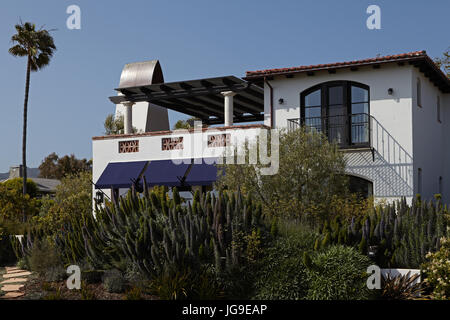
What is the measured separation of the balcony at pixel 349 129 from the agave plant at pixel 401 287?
11.3 metres

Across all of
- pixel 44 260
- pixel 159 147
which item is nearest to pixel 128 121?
pixel 159 147

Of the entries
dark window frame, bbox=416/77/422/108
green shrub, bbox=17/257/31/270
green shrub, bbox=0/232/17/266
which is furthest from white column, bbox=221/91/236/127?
green shrub, bbox=17/257/31/270

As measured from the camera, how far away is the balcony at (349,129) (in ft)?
75.6

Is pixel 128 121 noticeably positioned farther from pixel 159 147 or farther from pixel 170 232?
pixel 170 232

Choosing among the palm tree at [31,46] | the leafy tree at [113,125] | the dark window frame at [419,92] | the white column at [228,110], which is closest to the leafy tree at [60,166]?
the palm tree at [31,46]

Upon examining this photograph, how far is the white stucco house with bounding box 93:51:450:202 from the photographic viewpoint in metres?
22.6

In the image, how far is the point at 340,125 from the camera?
76.6 ft

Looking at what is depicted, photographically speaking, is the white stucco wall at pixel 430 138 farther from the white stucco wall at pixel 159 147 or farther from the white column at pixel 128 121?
the white column at pixel 128 121

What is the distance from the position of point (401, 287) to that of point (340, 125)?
12269 millimetres

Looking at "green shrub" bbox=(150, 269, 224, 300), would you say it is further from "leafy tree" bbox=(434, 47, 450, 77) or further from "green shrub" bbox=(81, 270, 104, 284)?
"leafy tree" bbox=(434, 47, 450, 77)

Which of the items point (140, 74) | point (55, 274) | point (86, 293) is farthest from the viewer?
point (140, 74)

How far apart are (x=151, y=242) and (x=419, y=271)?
19.6ft
